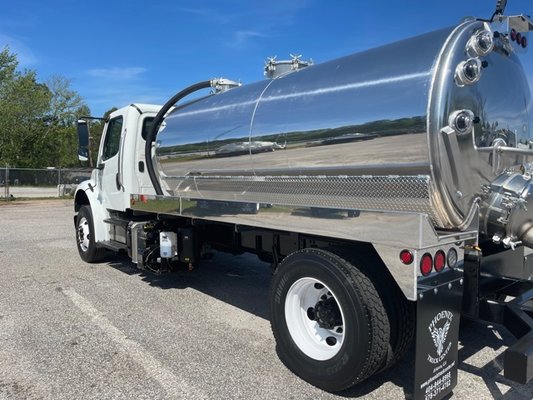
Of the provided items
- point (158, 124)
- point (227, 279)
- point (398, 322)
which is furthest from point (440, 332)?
point (158, 124)

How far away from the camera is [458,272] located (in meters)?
3.21

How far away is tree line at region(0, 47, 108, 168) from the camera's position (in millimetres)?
37622

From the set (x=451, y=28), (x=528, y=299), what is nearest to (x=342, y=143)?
(x=451, y=28)

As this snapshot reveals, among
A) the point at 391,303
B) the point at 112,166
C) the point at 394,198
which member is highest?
the point at 112,166

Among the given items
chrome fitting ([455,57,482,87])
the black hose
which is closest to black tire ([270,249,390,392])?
chrome fitting ([455,57,482,87])

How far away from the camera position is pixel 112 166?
744 centimetres

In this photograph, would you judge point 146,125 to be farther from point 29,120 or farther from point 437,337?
point 29,120

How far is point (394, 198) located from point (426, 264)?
2.41 feet

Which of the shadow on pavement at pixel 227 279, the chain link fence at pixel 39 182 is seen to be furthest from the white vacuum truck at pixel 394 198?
the chain link fence at pixel 39 182

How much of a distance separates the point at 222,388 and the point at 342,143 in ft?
6.92

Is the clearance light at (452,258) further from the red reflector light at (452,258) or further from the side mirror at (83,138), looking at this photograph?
the side mirror at (83,138)

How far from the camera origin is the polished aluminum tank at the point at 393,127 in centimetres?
327

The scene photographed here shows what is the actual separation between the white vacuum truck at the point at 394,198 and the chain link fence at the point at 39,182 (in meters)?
24.3

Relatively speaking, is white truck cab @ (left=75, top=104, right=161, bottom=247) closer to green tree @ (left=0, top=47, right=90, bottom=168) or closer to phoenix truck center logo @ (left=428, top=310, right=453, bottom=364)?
phoenix truck center logo @ (left=428, top=310, right=453, bottom=364)
